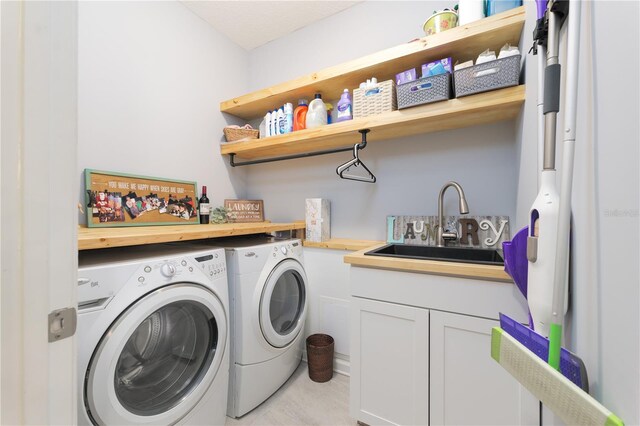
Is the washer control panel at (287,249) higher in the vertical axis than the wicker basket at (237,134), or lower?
lower

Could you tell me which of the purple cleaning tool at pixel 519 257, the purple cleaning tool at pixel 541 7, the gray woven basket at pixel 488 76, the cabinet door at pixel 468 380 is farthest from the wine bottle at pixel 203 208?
the purple cleaning tool at pixel 541 7

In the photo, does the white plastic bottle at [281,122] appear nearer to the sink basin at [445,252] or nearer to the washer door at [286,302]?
the washer door at [286,302]

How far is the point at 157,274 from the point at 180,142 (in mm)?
1288

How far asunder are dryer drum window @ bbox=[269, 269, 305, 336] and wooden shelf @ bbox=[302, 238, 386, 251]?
26 cm

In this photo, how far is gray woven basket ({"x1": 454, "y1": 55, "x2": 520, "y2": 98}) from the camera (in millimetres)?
1168

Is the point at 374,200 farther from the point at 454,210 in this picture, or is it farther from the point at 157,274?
the point at 157,274

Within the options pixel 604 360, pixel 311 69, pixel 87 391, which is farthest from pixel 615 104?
pixel 311 69

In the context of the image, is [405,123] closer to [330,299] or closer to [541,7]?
[541,7]

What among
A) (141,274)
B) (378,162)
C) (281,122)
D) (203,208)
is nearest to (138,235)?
(141,274)

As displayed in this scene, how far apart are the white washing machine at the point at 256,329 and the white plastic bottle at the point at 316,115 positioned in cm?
85

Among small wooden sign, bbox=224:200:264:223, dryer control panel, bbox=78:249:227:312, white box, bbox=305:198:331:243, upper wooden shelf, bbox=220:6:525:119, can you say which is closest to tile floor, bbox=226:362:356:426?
dryer control panel, bbox=78:249:227:312

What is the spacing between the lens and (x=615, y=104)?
427 mm

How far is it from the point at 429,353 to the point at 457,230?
0.76 metres

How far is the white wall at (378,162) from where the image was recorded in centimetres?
155
